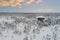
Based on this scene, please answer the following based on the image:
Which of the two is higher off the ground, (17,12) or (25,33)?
(17,12)

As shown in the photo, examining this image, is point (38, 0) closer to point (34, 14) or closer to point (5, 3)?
point (34, 14)

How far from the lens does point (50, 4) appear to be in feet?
4.34

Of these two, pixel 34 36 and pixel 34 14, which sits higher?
pixel 34 14

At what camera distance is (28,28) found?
51.9 inches

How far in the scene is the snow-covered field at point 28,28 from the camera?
1.30 meters

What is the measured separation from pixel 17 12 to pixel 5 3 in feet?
0.63

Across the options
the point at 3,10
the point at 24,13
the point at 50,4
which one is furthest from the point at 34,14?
the point at 3,10

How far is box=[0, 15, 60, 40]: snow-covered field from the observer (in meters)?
1.30

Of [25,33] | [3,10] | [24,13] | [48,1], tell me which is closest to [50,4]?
[48,1]

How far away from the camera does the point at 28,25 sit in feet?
4.34

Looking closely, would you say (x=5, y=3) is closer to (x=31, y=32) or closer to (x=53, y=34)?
(x=31, y=32)

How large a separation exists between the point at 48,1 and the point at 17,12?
1.31 ft

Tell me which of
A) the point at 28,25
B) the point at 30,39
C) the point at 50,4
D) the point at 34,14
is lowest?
the point at 30,39

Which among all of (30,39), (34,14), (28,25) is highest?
(34,14)
